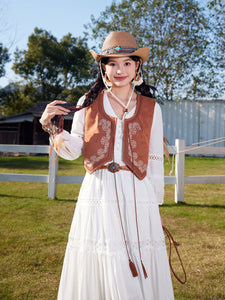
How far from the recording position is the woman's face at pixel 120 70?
7.21ft

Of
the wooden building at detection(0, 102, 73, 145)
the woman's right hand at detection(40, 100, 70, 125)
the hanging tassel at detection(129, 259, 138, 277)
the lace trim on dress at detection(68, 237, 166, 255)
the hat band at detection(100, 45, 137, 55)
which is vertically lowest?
the hanging tassel at detection(129, 259, 138, 277)

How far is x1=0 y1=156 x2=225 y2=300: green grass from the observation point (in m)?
3.10

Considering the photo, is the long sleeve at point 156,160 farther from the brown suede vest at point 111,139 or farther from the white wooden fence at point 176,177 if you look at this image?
the white wooden fence at point 176,177

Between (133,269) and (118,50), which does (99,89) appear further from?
(133,269)

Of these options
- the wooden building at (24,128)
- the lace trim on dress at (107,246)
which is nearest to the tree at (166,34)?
the wooden building at (24,128)

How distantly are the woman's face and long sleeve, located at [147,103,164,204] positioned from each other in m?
0.31

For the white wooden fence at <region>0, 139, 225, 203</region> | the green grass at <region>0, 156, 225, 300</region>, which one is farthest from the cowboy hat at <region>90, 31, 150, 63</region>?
the white wooden fence at <region>0, 139, 225, 203</region>

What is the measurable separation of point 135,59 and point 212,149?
485cm

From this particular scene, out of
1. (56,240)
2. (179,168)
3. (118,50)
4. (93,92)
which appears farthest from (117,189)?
(179,168)

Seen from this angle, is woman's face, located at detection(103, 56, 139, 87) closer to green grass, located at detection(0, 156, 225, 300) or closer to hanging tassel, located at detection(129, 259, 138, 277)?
hanging tassel, located at detection(129, 259, 138, 277)

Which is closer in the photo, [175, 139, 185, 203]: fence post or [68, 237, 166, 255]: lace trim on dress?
[68, 237, 166, 255]: lace trim on dress

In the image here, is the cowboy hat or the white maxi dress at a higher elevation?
the cowboy hat

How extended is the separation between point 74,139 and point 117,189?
0.44 metres

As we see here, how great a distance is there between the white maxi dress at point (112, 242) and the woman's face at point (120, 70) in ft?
0.78
